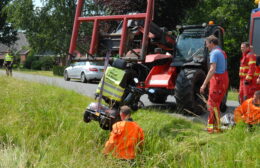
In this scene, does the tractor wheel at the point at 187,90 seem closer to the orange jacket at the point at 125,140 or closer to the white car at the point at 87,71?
the orange jacket at the point at 125,140

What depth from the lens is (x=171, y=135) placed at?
5.05 m

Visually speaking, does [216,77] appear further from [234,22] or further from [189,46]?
[234,22]

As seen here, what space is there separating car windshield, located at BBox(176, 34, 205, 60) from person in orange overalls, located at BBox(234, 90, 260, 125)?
2.73 meters

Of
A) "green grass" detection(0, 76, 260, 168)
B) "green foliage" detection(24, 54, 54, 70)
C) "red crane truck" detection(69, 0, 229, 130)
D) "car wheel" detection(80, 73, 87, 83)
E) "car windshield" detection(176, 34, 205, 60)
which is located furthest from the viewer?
"green foliage" detection(24, 54, 54, 70)

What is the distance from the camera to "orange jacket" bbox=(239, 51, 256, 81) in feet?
25.2

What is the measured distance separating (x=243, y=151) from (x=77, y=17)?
4.60 m

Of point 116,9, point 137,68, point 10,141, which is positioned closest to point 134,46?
point 137,68

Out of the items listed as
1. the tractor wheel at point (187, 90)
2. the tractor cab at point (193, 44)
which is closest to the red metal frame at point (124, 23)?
the tractor wheel at point (187, 90)

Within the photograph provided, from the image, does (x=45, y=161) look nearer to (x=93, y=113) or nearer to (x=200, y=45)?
(x=93, y=113)

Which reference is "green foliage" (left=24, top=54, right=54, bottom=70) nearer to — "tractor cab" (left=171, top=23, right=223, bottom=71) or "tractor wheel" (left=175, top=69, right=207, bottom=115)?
"tractor cab" (left=171, top=23, right=223, bottom=71)

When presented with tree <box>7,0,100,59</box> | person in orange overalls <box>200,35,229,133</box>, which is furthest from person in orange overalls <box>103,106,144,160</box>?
tree <box>7,0,100,59</box>

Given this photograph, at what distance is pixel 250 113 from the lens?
498 centimetres

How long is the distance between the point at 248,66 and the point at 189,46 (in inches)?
61.2

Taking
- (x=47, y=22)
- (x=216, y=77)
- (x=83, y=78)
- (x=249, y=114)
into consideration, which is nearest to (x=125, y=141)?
(x=249, y=114)
